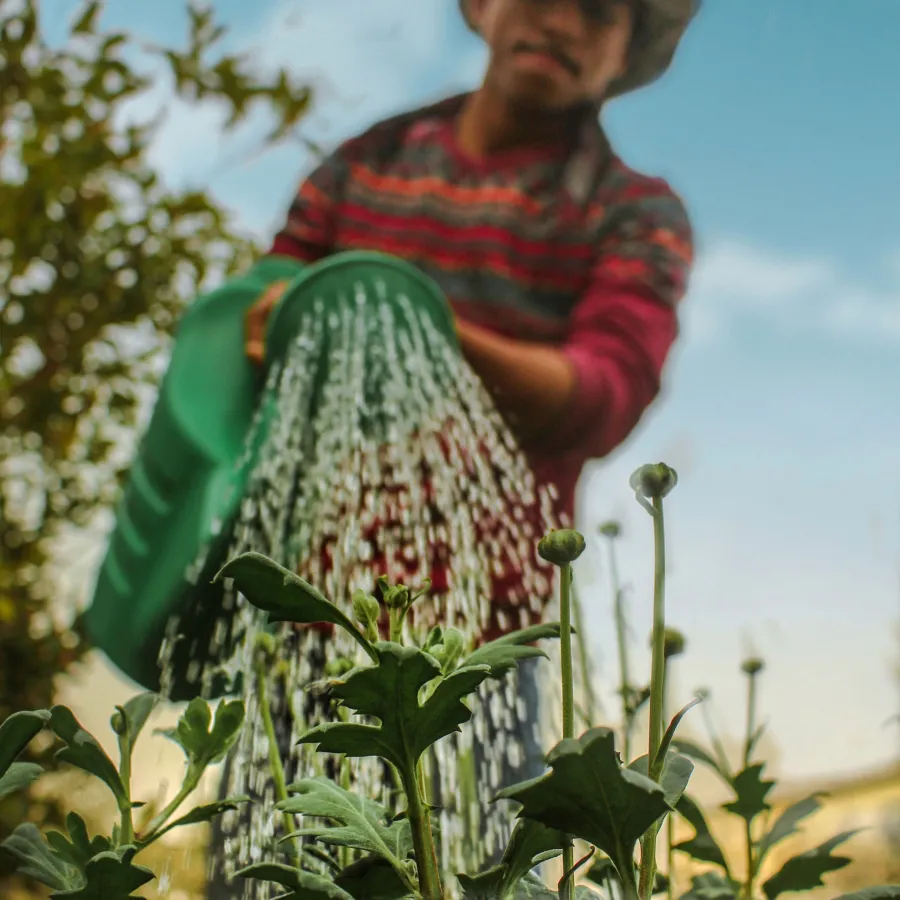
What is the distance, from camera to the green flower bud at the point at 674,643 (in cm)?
35

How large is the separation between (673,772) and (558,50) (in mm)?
1421

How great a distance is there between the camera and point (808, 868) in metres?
0.36

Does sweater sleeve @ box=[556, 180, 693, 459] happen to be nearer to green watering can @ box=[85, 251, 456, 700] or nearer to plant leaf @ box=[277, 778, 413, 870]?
green watering can @ box=[85, 251, 456, 700]

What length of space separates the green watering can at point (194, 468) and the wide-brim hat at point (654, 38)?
2.13 ft

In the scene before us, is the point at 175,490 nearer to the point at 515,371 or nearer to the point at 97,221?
the point at 515,371

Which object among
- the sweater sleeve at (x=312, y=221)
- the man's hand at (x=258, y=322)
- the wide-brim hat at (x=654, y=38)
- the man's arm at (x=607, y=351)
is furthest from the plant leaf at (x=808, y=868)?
the wide-brim hat at (x=654, y=38)

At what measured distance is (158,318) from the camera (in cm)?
202

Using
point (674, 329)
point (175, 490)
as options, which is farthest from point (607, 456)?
point (175, 490)

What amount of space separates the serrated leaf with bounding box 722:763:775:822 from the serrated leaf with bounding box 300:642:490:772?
163mm

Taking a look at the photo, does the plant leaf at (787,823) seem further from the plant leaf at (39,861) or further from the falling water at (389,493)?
the falling water at (389,493)

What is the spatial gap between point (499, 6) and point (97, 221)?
0.82m

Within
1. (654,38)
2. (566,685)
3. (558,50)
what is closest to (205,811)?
(566,685)

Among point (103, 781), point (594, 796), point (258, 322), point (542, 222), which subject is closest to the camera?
point (594, 796)

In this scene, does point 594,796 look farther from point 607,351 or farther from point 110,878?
point 607,351
